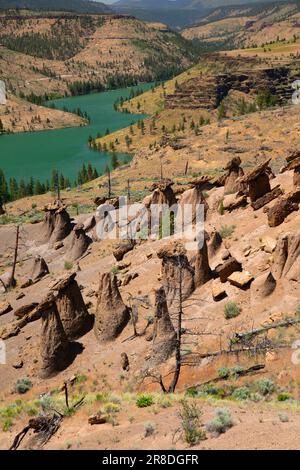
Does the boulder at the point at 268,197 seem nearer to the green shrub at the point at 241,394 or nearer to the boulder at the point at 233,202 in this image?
the boulder at the point at 233,202

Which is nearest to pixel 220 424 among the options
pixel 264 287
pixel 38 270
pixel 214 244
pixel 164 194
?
pixel 264 287

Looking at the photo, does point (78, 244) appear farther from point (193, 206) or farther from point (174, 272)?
point (174, 272)

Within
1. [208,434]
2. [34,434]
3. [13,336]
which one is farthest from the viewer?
[13,336]

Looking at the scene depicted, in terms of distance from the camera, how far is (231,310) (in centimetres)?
2923

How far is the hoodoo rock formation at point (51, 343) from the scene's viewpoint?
3177 cm

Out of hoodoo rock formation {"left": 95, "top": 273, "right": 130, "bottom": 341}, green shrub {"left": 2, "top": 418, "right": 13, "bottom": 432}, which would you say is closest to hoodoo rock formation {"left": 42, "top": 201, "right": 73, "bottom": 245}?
hoodoo rock formation {"left": 95, "top": 273, "right": 130, "bottom": 341}

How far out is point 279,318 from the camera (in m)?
26.9

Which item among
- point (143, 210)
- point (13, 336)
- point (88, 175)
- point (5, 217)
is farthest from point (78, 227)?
point (88, 175)

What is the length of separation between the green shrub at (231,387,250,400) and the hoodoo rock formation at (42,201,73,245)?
44846 millimetres

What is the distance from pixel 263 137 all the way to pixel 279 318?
9438 centimetres

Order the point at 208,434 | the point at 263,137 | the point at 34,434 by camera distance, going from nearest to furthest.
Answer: the point at 208,434 < the point at 34,434 < the point at 263,137

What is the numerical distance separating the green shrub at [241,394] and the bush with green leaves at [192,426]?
124 inches
